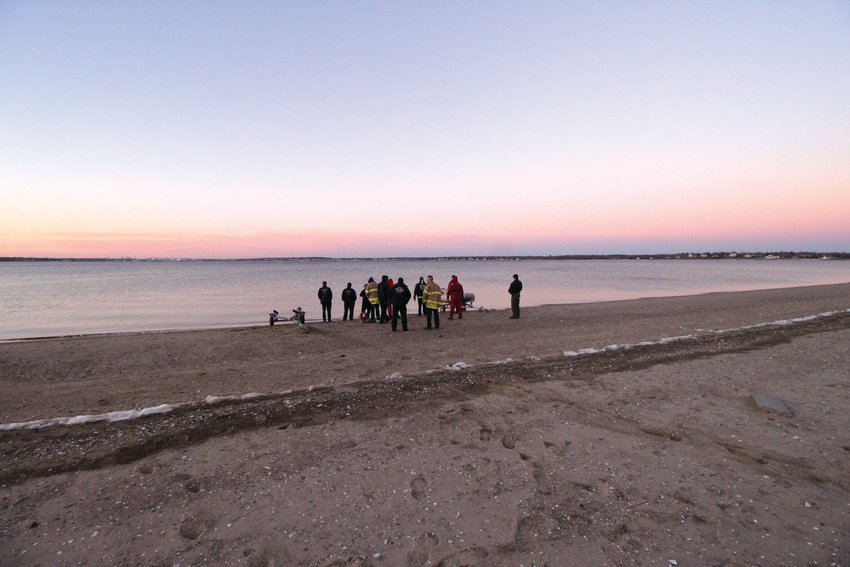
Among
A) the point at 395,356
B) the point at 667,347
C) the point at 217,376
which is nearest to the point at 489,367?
the point at 395,356

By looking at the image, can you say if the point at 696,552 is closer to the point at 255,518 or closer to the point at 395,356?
the point at 255,518

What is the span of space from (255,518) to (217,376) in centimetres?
535

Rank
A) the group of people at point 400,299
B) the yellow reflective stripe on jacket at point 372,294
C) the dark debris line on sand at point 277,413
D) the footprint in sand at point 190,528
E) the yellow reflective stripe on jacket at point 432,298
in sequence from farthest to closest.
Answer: the yellow reflective stripe on jacket at point 372,294, the yellow reflective stripe on jacket at point 432,298, the group of people at point 400,299, the dark debris line on sand at point 277,413, the footprint in sand at point 190,528

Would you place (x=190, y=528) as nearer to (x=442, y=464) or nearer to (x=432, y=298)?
(x=442, y=464)

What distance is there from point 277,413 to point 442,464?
8.37ft

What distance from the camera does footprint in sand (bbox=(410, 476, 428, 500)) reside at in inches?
156

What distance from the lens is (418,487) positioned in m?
4.09

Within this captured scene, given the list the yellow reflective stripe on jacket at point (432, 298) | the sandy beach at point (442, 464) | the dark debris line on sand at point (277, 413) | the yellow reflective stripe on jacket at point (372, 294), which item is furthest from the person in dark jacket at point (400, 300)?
the dark debris line on sand at point (277, 413)

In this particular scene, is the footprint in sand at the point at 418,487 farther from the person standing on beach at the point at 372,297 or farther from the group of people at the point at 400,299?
the person standing on beach at the point at 372,297

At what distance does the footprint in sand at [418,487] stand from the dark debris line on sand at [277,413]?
1.58 m

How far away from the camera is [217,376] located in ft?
27.3

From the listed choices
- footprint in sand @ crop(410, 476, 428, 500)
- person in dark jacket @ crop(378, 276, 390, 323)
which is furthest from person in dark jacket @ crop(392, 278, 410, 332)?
footprint in sand @ crop(410, 476, 428, 500)

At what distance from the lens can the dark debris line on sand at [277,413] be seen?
4.67 meters

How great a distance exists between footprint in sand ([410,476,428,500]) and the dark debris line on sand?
158cm
